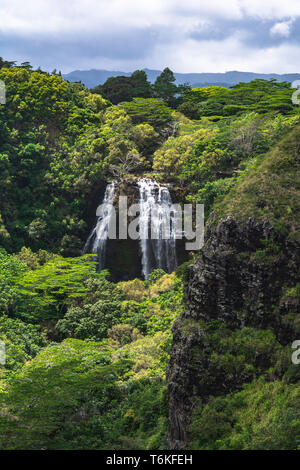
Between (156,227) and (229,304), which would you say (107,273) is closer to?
(156,227)

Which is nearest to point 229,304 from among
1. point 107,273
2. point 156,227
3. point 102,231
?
point 107,273

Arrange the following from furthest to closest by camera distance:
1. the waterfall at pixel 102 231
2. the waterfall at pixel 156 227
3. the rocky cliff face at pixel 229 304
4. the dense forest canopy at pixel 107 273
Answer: the waterfall at pixel 102 231, the waterfall at pixel 156 227, the rocky cliff face at pixel 229 304, the dense forest canopy at pixel 107 273

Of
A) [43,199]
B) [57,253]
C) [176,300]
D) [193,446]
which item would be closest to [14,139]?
[43,199]

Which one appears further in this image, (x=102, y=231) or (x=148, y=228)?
(x=102, y=231)

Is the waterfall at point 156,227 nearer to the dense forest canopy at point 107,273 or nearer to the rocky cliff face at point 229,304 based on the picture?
the dense forest canopy at point 107,273

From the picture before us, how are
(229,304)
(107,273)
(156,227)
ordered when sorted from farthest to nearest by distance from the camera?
1. (156,227)
2. (107,273)
3. (229,304)

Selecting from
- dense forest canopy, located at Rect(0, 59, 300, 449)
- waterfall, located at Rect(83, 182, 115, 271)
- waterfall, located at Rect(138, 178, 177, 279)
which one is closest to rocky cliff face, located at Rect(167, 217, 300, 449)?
dense forest canopy, located at Rect(0, 59, 300, 449)

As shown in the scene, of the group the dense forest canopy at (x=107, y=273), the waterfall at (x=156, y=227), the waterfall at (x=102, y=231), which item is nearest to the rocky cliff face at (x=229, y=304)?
the dense forest canopy at (x=107, y=273)
